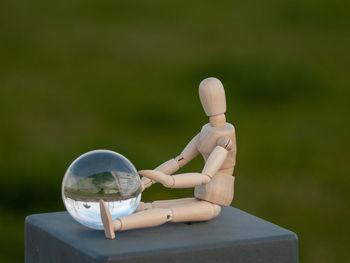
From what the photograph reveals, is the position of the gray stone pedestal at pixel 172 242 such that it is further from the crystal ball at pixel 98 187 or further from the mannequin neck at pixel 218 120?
the mannequin neck at pixel 218 120

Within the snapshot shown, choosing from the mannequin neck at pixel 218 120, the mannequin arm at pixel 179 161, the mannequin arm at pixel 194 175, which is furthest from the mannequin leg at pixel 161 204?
the mannequin neck at pixel 218 120

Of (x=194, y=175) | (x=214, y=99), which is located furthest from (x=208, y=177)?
(x=214, y=99)

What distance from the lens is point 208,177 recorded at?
3.42 metres

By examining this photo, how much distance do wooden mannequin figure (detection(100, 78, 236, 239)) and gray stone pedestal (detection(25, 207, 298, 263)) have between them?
7cm

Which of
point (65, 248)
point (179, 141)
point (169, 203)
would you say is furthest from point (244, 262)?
point (179, 141)

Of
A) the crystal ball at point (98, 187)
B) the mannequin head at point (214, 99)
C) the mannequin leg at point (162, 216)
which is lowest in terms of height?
the mannequin leg at point (162, 216)

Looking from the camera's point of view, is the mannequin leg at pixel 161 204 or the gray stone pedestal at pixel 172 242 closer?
the gray stone pedestal at pixel 172 242

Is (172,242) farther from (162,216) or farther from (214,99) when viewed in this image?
(214,99)

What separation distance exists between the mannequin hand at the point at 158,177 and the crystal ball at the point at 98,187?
0.10 meters

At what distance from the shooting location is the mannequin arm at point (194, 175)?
3.29 metres

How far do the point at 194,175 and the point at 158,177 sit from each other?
0.53 ft

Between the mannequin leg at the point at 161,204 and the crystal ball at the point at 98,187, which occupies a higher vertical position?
the crystal ball at the point at 98,187

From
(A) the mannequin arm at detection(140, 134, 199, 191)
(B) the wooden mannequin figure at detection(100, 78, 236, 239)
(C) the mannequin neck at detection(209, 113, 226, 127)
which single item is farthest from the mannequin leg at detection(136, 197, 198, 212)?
(C) the mannequin neck at detection(209, 113, 226, 127)

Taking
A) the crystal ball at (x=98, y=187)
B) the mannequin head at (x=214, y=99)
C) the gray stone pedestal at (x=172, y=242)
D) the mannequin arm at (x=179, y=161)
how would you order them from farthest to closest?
1. the mannequin arm at (x=179, y=161)
2. the mannequin head at (x=214, y=99)
3. the crystal ball at (x=98, y=187)
4. the gray stone pedestal at (x=172, y=242)
